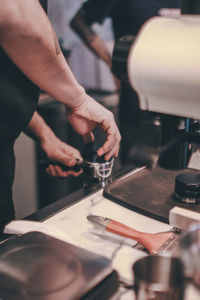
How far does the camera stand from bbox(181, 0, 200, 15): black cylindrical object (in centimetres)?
65

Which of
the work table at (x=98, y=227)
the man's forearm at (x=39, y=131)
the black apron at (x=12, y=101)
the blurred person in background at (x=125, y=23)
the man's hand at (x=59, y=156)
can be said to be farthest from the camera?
the blurred person in background at (x=125, y=23)

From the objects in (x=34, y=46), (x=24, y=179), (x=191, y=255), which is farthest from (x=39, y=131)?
(x=24, y=179)

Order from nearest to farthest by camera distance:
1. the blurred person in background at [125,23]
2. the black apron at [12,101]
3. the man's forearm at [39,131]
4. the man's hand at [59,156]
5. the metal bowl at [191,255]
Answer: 1. the metal bowl at [191,255]
2. the black apron at [12,101]
3. the man's hand at [59,156]
4. the man's forearm at [39,131]
5. the blurred person in background at [125,23]

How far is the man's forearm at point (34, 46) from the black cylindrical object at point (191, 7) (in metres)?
0.36

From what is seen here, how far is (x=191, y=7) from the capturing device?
0.66m

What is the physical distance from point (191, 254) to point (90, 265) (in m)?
0.25

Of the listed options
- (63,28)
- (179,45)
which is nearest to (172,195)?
(179,45)

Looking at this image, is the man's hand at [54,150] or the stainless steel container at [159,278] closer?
the stainless steel container at [159,278]

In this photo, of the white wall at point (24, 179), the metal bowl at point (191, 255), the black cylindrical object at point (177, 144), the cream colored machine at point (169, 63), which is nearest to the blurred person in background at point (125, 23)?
the white wall at point (24, 179)

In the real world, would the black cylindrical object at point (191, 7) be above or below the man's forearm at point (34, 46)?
above

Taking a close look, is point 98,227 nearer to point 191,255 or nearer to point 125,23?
point 191,255

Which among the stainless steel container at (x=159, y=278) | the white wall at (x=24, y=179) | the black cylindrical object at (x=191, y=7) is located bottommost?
the white wall at (x=24, y=179)

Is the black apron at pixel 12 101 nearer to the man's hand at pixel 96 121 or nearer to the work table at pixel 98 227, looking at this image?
the man's hand at pixel 96 121

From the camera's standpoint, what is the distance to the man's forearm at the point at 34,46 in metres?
0.85
